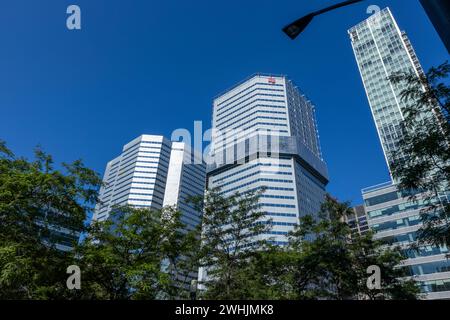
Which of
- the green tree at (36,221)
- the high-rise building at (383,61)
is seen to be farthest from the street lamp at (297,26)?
the high-rise building at (383,61)

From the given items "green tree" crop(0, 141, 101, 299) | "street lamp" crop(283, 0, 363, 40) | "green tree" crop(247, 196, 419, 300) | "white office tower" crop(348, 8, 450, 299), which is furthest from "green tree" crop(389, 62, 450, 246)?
"white office tower" crop(348, 8, 450, 299)

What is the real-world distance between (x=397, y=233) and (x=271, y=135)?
8289 centimetres

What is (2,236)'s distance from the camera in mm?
10438

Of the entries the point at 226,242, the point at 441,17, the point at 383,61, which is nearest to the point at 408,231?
the point at 226,242

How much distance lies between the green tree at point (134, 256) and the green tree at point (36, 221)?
1164 mm

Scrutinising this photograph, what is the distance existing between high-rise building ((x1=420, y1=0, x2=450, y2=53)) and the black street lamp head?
1795 millimetres

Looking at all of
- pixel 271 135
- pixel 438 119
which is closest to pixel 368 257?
pixel 438 119

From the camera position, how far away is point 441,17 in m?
2.99

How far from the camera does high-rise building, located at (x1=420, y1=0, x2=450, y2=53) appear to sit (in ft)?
9.59

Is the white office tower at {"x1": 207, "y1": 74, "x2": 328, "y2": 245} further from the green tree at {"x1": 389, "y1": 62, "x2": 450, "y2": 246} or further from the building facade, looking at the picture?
the green tree at {"x1": 389, "y1": 62, "x2": 450, "y2": 246}

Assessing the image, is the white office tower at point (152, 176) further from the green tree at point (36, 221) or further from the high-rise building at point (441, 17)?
the high-rise building at point (441, 17)

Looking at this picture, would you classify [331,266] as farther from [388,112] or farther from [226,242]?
[388,112]

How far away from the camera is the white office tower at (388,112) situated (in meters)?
59.1
